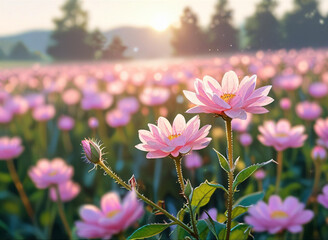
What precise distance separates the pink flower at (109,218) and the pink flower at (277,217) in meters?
0.25

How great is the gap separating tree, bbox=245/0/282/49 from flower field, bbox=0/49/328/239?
62 millimetres

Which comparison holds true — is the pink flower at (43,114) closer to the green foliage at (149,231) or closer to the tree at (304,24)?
the tree at (304,24)

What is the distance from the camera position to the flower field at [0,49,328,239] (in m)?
0.33

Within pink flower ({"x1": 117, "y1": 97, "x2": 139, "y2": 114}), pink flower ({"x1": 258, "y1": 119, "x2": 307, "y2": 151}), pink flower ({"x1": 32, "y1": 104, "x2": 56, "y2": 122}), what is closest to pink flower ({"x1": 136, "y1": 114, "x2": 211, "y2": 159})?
pink flower ({"x1": 258, "y1": 119, "x2": 307, "y2": 151})

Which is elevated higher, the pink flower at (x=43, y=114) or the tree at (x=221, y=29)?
the tree at (x=221, y=29)

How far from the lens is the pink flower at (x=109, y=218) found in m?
Answer: 0.31

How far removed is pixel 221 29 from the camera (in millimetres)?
505

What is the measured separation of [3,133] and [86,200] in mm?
753

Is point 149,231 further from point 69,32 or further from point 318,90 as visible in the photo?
point 318,90

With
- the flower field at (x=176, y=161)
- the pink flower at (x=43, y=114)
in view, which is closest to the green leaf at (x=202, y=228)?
the flower field at (x=176, y=161)

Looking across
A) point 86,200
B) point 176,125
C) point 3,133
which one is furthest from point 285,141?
point 3,133

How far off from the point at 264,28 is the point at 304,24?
9 centimetres

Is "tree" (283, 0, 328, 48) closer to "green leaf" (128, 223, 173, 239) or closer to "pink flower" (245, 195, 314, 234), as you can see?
"pink flower" (245, 195, 314, 234)

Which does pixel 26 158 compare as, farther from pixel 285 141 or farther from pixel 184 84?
pixel 285 141
